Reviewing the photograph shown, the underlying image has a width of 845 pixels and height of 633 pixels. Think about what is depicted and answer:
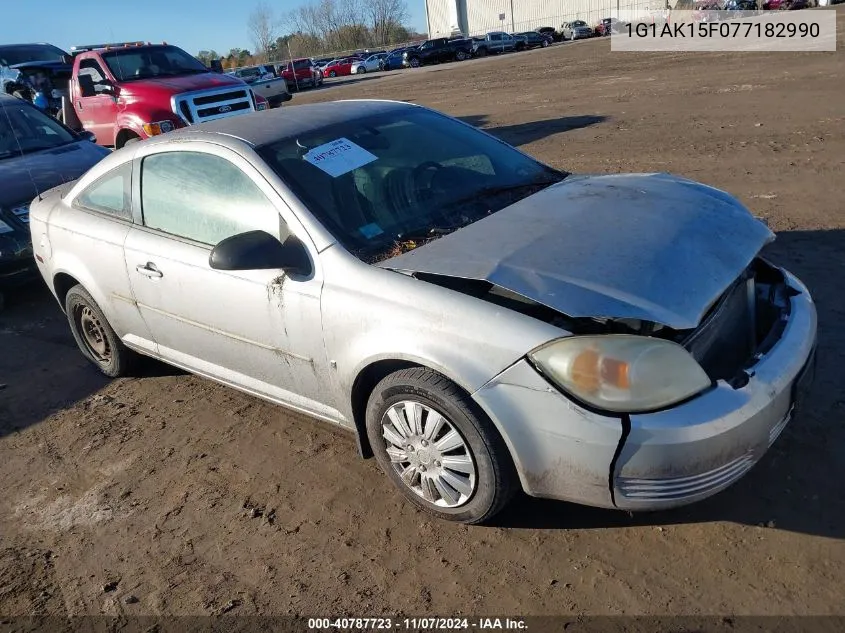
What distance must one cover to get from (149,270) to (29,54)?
1574 centimetres

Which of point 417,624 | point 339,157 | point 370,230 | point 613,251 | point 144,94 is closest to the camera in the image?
point 417,624

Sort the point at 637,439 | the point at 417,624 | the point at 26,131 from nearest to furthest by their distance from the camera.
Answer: the point at 637,439 < the point at 417,624 < the point at 26,131

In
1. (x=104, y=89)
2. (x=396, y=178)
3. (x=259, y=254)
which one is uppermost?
(x=104, y=89)

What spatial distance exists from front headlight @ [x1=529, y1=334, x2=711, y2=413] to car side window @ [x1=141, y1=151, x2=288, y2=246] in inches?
57.0

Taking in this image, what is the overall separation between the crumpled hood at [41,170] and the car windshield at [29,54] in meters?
10.5

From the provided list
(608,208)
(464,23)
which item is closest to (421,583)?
(608,208)

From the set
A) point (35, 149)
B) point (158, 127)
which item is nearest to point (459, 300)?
point (35, 149)

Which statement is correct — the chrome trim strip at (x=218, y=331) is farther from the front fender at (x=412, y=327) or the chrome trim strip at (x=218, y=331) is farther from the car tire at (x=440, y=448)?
the car tire at (x=440, y=448)

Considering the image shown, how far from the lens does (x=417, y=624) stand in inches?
98.8

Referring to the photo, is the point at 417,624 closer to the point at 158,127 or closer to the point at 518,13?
the point at 158,127

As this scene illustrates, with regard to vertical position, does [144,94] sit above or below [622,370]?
above

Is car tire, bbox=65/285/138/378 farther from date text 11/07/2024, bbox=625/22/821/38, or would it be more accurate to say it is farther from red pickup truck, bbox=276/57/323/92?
red pickup truck, bbox=276/57/323/92

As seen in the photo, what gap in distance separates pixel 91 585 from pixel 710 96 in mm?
12777

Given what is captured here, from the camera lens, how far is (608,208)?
3174 millimetres
